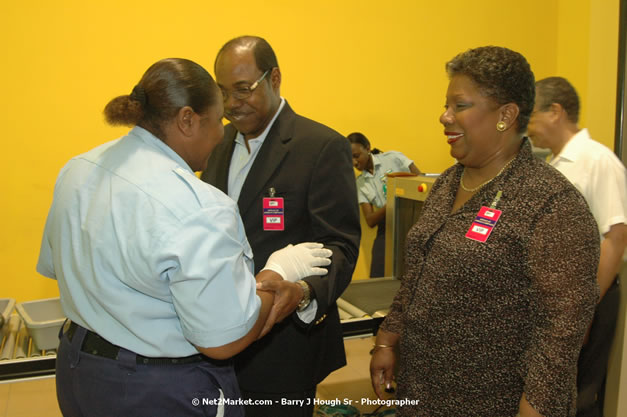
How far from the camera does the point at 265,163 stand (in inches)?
56.5

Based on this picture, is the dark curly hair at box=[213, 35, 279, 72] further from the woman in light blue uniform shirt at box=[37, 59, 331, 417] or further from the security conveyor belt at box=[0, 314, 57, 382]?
the security conveyor belt at box=[0, 314, 57, 382]

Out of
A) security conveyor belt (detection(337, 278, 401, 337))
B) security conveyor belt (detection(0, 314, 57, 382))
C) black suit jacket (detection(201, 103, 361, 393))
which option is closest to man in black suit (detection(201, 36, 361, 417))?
black suit jacket (detection(201, 103, 361, 393))

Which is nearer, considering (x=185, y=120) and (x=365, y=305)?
(x=185, y=120)

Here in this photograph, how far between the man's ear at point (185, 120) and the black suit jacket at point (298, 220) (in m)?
0.38

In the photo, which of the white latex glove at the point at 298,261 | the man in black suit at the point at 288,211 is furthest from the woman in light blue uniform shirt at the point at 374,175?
the white latex glove at the point at 298,261

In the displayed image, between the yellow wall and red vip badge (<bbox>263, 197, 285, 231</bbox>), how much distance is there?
2464mm

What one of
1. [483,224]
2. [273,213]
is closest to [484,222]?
[483,224]

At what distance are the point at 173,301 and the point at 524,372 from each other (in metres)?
0.78

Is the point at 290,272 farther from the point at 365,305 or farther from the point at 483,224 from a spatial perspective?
the point at 365,305

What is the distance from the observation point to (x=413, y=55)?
429 centimetres

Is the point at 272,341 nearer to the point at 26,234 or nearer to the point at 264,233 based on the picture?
the point at 264,233

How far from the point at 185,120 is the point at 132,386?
539 mm

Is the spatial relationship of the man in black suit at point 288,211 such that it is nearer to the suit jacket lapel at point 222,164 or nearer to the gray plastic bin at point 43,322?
the suit jacket lapel at point 222,164

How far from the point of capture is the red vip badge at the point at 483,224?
1132 mm
